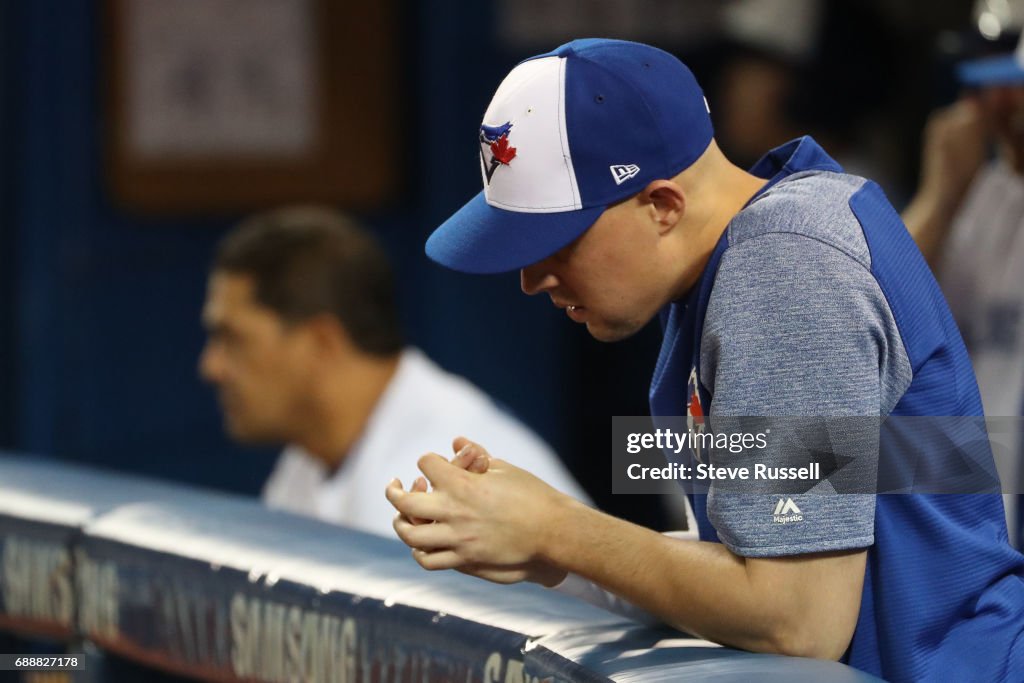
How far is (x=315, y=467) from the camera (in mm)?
3088

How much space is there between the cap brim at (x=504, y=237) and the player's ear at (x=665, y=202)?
5cm

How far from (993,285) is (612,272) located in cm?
113

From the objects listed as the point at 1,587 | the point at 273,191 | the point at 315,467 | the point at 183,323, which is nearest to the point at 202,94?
the point at 273,191

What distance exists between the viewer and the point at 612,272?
144cm

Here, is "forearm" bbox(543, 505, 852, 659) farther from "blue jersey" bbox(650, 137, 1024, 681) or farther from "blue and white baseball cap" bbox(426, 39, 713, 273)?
"blue and white baseball cap" bbox(426, 39, 713, 273)

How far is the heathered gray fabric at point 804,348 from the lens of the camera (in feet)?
4.23

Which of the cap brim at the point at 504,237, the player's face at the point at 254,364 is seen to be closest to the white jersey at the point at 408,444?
the player's face at the point at 254,364

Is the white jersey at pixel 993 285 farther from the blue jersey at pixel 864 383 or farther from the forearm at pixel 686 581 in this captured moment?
the forearm at pixel 686 581

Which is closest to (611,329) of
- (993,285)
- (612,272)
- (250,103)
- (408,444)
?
(612,272)

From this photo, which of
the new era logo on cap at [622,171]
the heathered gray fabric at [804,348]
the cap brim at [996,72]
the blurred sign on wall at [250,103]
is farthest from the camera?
→ the blurred sign on wall at [250,103]

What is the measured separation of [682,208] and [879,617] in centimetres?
42

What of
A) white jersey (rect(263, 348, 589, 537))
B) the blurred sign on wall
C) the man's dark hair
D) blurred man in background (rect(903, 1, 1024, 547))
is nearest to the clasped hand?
blurred man in background (rect(903, 1, 1024, 547))

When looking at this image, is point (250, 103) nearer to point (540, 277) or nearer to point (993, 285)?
point (993, 285)

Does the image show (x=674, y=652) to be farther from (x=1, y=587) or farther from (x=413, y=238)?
(x=413, y=238)
